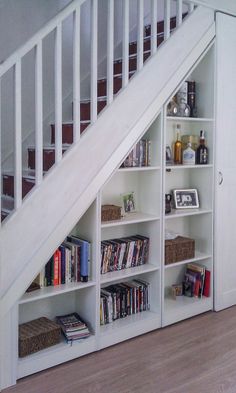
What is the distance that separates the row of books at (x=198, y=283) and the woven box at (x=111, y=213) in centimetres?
98

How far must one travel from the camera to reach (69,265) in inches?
113

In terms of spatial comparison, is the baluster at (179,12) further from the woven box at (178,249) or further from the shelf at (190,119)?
the woven box at (178,249)

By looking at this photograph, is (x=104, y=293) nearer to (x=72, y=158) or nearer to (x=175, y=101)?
(x=72, y=158)

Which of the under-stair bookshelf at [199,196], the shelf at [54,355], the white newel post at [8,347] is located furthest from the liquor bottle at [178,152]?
the white newel post at [8,347]

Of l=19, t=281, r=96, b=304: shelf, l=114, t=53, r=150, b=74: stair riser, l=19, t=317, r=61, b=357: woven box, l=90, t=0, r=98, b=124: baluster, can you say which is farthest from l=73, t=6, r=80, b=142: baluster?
l=19, t=317, r=61, b=357: woven box

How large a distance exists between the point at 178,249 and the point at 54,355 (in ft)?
4.04

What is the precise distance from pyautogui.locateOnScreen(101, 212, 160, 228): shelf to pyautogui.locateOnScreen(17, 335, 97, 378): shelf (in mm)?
728

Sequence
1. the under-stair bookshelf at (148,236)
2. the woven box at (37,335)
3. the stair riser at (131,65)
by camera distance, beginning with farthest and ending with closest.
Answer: the stair riser at (131,65)
the under-stair bookshelf at (148,236)
the woven box at (37,335)

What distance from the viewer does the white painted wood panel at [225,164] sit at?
3.47m

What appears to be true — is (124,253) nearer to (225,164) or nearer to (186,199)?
(186,199)

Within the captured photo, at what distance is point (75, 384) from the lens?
250cm

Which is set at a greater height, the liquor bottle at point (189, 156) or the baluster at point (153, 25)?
the baluster at point (153, 25)

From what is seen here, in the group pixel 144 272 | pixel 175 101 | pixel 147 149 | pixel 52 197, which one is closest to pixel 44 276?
pixel 52 197

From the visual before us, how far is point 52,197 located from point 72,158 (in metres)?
0.26
